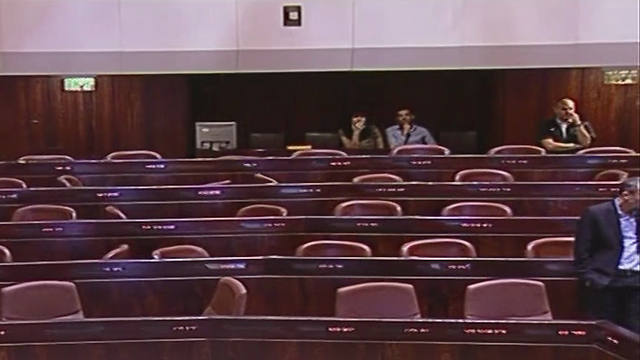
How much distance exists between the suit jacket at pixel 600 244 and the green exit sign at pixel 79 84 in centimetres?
886

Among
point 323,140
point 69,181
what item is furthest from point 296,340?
point 323,140

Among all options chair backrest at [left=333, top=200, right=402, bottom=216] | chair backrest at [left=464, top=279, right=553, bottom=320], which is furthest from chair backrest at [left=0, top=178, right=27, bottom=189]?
chair backrest at [left=464, top=279, right=553, bottom=320]

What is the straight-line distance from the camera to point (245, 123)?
41.8ft

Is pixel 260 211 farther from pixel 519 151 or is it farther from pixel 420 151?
pixel 519 151

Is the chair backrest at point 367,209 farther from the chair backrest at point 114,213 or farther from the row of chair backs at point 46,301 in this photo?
the row of chair backs at point 46,301

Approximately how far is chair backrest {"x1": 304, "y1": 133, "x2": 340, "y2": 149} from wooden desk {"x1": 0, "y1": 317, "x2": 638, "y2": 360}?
8.51 meters

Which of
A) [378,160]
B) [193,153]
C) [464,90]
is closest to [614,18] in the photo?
[464,90]

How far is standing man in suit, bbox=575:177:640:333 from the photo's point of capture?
4543 millimetres

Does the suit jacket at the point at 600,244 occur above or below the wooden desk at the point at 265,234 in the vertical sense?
above

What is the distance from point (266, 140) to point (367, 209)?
19.3 ft

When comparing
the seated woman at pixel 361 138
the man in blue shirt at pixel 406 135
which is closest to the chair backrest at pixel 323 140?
the seated woman at pixel 361 138

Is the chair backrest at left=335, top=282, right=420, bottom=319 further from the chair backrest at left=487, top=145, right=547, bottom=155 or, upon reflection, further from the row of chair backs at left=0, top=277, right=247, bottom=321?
the chair backrest at left=487, top=145, right=547, bottom=155

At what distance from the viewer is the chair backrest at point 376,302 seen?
449cm

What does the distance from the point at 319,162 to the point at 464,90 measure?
15.5ft
